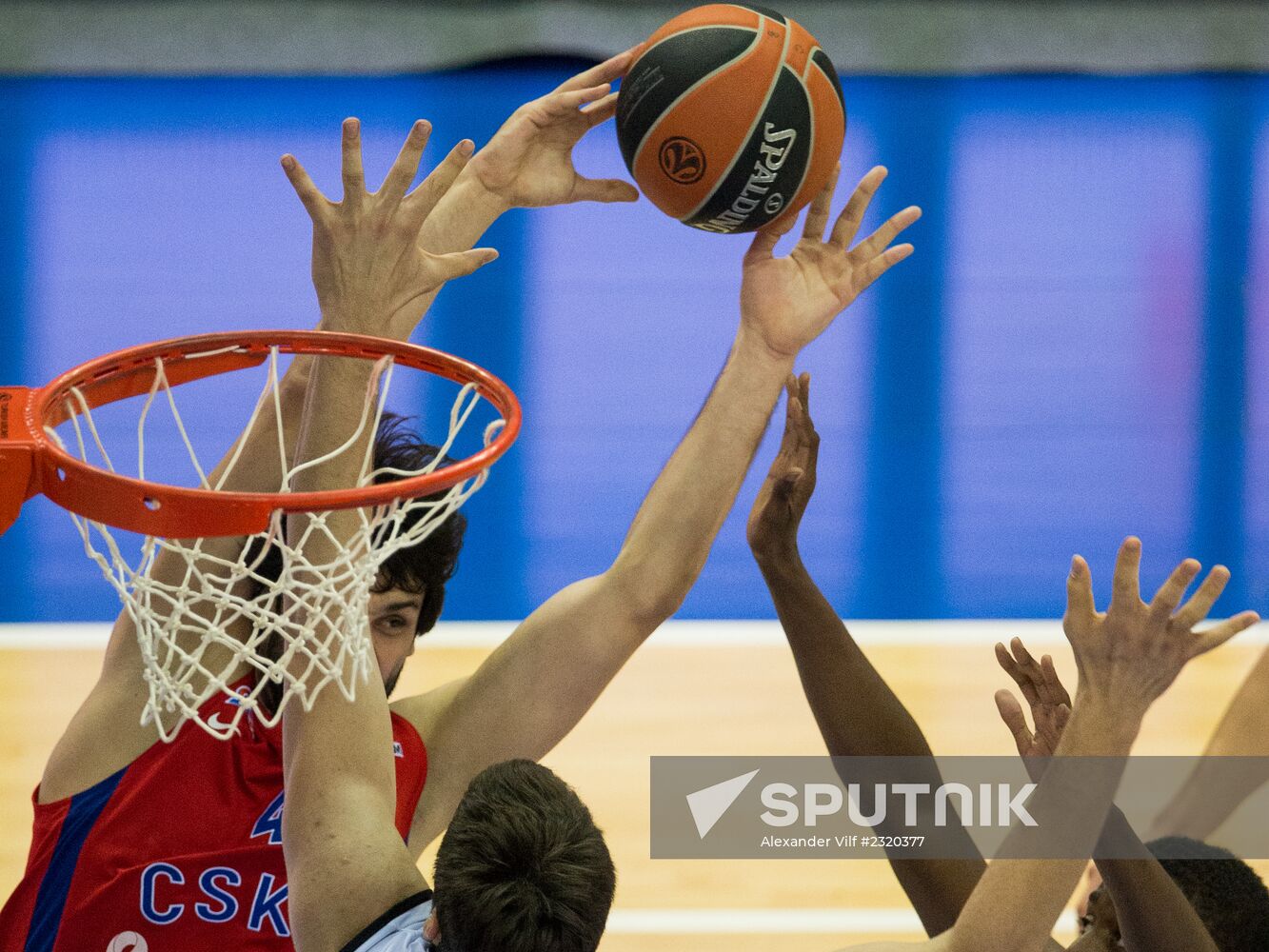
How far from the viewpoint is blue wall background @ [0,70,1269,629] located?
593 cm

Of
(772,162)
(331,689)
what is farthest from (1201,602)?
(331,689)

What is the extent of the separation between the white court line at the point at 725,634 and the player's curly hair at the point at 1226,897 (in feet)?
9.07

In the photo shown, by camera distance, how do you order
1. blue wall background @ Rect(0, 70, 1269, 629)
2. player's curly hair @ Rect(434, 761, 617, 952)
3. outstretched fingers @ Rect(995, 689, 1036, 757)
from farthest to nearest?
blue wall background @ Rect(0, 70, 1269, 629)
outstretched fingers @ Rect(995, 689, 1036, 757)
player's curly hair @ Rect(434, 761, 617, 952)

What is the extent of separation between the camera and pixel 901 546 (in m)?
5.94

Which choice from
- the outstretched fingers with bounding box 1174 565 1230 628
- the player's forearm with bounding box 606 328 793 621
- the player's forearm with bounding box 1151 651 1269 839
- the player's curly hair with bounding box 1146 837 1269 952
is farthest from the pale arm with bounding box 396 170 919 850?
the player's forearm with bounding box 1151 651 1269 839

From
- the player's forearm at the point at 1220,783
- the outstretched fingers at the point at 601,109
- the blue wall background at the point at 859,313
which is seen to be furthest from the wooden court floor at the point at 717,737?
the outstretched fingers at the point at 601,109

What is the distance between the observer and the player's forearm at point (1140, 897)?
2010 millimetres

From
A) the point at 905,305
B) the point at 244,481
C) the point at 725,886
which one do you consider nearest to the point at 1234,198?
the point at 905,305

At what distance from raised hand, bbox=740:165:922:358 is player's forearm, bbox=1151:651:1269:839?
1.30 metres

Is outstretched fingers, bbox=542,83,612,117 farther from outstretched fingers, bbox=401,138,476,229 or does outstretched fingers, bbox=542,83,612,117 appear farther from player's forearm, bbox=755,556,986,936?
player's forearm, bbox=755,556,986,936

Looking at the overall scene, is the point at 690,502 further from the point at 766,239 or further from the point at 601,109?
the point at 601,109

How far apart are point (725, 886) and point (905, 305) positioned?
4.10 meters

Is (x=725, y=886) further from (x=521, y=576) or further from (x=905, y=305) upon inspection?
(x=905, y=305)

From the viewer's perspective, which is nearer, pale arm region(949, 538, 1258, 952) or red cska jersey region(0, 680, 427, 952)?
pale arm region(949, 538, 1258, 952)
